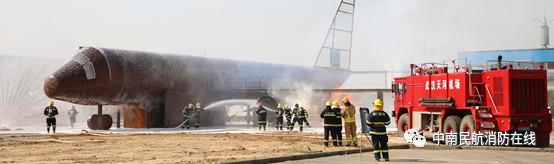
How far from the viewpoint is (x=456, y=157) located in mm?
15367

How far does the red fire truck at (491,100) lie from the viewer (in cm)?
1870

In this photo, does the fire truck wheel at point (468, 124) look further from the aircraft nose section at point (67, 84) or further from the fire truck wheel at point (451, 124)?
the aircraft nose section at point (67, 84)

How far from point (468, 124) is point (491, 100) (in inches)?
40.0

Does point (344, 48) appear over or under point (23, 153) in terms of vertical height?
over

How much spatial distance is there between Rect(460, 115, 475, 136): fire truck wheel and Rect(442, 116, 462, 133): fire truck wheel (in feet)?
0.67

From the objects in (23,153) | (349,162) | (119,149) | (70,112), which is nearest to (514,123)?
(349,162)

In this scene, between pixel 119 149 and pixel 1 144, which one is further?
pixel 1 144

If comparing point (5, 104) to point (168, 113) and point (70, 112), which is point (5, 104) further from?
point (168, 113)

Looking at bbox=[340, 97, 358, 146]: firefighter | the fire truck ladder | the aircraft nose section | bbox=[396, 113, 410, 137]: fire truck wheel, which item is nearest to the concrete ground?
the fire truck ladder

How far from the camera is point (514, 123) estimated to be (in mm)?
18516

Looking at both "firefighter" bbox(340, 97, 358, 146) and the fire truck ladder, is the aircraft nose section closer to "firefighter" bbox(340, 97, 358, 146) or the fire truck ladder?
"firefighter" bbox(340, 97, 358, 146)

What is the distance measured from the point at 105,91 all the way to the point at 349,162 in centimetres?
2219

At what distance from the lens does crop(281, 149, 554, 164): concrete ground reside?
14.4 m

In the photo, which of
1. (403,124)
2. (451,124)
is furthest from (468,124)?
(403,124)
